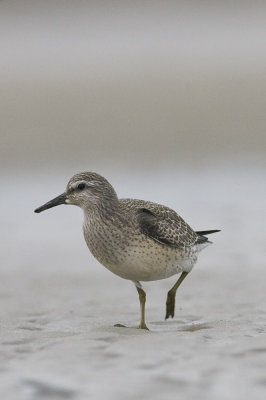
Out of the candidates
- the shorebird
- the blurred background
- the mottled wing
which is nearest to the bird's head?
the shorebird

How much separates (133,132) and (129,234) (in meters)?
10.9

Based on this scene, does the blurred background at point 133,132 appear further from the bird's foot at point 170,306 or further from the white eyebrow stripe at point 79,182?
the white eyebrow stripe at point 79,182

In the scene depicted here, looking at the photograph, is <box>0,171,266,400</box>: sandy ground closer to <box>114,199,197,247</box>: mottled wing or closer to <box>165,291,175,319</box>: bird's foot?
<box>165,291,175,319</box>: bird's foot

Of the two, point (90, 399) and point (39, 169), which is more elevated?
point (39, 169)

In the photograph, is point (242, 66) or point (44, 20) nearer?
point (242, 66)

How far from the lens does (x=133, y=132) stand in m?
Result: 17.0

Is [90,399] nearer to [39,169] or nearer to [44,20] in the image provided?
[39,169]

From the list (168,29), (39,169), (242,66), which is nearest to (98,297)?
(39,169)

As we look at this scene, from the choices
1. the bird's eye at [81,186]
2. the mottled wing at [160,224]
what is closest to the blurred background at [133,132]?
the mottled wing at [160,224]

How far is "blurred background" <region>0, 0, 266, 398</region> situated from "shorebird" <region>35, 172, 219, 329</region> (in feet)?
4.58

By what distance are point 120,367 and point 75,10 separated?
31054 millimetres

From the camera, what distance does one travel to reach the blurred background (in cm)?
952

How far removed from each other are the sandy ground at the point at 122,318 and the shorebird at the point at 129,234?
1.38 feet

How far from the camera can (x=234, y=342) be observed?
4.93 metres
